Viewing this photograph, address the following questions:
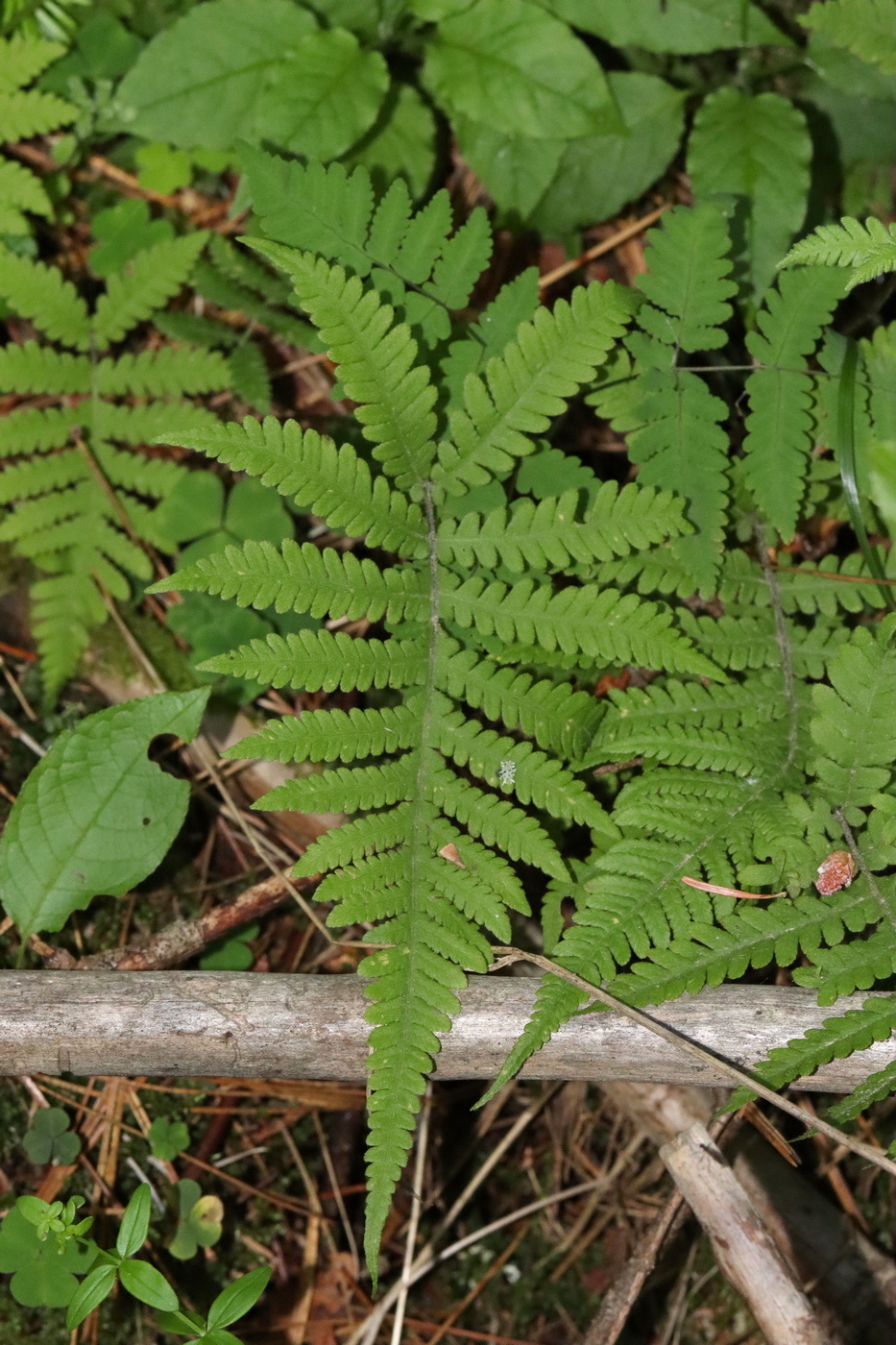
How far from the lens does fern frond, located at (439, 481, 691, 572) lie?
256 centimetres

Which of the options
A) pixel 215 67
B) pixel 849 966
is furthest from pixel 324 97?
pixel 849 966

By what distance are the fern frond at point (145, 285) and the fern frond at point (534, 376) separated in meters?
1.30

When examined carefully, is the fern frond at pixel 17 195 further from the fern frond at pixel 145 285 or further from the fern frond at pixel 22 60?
the fern frond at pixel 145 285

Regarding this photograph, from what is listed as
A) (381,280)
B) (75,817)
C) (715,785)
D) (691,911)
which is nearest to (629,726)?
(715,785)

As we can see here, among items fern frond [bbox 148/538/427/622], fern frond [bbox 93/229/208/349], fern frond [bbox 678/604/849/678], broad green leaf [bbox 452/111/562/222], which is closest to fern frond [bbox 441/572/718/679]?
fern frond [bbox 148/538/427/622]

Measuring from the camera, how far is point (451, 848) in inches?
103

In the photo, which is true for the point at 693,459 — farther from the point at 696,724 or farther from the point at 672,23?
the point at 672,23

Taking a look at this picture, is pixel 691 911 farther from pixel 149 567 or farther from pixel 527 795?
pixel 149 567

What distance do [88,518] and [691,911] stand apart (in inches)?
89.0

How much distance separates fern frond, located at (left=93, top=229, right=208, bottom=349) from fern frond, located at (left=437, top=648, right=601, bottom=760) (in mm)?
1716

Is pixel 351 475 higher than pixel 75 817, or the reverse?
pixel 351 475

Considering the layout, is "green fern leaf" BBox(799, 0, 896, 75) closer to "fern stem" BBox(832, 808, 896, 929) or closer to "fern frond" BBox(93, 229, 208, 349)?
"fern frond" BBox(93, 229, 208, 349)

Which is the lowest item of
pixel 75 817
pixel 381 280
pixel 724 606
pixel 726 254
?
pixel 75 817

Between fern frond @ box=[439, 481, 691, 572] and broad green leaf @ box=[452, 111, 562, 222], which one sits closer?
fern frond @ box=[439, 481, 691, 572]
